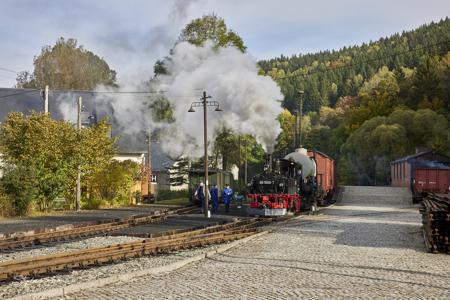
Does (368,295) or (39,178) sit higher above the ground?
(39,178)

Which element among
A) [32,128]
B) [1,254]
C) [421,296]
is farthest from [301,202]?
[421,296]

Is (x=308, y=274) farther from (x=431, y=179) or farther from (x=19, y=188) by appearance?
(x=431, y=179)

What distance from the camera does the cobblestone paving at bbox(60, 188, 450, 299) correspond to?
898 centimetres

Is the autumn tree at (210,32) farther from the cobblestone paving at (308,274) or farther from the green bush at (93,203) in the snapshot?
the cobblestone paving at (308,274)

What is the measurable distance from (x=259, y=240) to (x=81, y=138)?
16262 mm

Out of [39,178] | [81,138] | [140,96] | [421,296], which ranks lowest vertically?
[421,296]

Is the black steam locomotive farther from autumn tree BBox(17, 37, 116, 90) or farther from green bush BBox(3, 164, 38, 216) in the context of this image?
autumn tree BBox(17, 37, 116, 90)

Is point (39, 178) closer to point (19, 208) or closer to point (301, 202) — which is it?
point (19, 208)

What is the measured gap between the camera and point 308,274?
426 inches

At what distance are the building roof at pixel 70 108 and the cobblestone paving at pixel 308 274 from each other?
30540 millimetres

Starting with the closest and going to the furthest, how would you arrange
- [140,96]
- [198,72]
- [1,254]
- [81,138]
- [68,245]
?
[1,254] < [68,245] < [81,138] < [198,72] < [140,96]

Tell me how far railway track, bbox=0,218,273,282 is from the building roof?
2884 centimetres

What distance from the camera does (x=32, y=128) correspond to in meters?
27.9

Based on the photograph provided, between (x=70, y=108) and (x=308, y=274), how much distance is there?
127 feet
